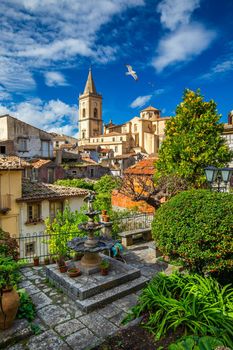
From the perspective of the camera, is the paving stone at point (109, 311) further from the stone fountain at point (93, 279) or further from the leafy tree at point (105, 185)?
the leafy tree at point (105, 185)

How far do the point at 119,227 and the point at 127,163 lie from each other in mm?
41115

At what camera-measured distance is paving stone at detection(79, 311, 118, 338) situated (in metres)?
4.91

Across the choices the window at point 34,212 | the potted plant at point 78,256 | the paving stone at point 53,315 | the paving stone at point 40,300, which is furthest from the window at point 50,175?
the paving stone at point 53,315

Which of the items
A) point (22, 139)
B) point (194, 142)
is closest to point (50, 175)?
point (22, 139)

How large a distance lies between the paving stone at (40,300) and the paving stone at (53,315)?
0.17 meters

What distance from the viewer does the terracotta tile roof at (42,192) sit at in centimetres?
1595

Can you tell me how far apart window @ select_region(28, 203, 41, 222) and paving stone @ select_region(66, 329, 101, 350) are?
12.3 meters

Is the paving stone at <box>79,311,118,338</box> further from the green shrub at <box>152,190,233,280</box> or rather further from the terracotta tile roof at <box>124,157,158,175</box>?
the terracotta tile roof at <box>124,157,158,175</box>

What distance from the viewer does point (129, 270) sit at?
23.6ft

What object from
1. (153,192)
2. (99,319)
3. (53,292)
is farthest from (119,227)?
(99,319)

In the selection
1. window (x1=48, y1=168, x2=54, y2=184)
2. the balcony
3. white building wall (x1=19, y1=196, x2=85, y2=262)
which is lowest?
white building wall (x1=19, y1=196, x2=85, y2=262)

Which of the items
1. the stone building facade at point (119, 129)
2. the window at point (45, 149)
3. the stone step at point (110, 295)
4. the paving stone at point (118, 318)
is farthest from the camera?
the stone building facade at point (119, 129)

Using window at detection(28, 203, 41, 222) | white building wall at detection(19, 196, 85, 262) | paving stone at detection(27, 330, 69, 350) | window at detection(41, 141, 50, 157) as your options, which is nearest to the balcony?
white building wall at detection(19, 196, 85, 262)

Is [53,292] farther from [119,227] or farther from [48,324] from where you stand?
[119,227]
